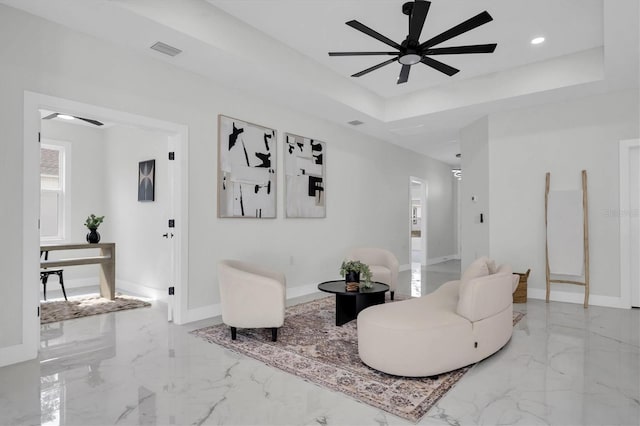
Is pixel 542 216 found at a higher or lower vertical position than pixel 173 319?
higher

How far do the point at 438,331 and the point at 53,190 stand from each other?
21.7ft


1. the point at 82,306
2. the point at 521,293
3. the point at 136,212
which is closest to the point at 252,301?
the point at 82,306

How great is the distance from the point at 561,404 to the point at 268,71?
4.02 meters

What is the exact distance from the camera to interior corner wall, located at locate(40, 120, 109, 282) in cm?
632

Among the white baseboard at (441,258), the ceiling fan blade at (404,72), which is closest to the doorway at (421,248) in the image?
the white baseboard at (441,258)

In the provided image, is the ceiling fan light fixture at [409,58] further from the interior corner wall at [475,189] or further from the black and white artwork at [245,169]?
the interior corner wall at [475,189]

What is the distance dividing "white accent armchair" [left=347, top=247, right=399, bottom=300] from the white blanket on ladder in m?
2.24

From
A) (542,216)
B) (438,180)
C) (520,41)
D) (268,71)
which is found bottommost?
(542,216)

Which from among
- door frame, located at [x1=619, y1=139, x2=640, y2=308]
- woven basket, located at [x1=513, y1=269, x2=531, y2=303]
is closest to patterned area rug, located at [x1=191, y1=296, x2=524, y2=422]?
woven basket, located at [x1=513, y1=269, x2=531, y2=303]

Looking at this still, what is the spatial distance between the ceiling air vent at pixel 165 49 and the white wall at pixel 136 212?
1.59 metres

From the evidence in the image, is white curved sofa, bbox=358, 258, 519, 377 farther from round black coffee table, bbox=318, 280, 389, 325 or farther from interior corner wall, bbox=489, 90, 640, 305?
interior corner wall, bbox=489, 90, 640, 305

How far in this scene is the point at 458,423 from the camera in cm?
211

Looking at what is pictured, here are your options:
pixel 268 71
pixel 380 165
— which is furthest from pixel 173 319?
pixel 380 165

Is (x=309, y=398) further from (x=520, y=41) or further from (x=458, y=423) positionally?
(x=520, y=41)
